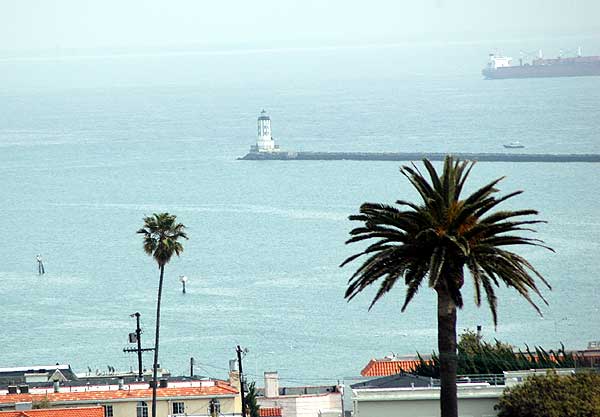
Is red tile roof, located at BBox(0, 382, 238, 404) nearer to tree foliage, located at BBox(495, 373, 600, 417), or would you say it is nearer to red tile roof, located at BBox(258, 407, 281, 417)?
red tile roof, located at BBox(258, 407, 281, 417)

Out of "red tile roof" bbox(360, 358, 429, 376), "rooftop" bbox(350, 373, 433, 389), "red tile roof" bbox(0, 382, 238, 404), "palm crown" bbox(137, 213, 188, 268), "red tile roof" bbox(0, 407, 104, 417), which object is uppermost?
"palm crown" bbox(137, 213, 188, 268)

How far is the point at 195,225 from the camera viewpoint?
146500 millimetres

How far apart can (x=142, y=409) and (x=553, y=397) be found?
1701 cm

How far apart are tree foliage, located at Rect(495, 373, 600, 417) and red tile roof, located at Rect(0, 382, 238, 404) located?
14911 mm

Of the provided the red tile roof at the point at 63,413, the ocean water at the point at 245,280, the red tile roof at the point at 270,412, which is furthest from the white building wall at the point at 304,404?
the ocean water at the point at 245,280

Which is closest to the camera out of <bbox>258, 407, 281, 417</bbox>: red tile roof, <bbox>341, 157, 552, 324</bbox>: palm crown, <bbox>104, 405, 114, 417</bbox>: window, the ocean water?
<bbox>341, 157, 552, 324</bbox>: palm crown

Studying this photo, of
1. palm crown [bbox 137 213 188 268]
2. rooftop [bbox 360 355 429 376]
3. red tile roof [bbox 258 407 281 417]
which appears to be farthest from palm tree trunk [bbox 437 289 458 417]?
rooftop [bbox 360 355 429 376]

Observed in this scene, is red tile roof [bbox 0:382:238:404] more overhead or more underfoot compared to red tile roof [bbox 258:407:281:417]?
more overhead

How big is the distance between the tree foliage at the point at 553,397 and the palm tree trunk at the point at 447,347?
6.55 metres

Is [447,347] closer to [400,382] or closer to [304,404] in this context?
[400,382]

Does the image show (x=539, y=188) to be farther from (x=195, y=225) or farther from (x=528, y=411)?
(x=528, y=411)

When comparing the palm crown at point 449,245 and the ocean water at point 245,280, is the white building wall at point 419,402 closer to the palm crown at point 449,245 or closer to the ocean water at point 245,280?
the palm crown at point 449,245

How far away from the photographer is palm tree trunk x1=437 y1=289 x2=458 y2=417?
26.4 m

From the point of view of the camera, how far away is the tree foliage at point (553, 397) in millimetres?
32688
